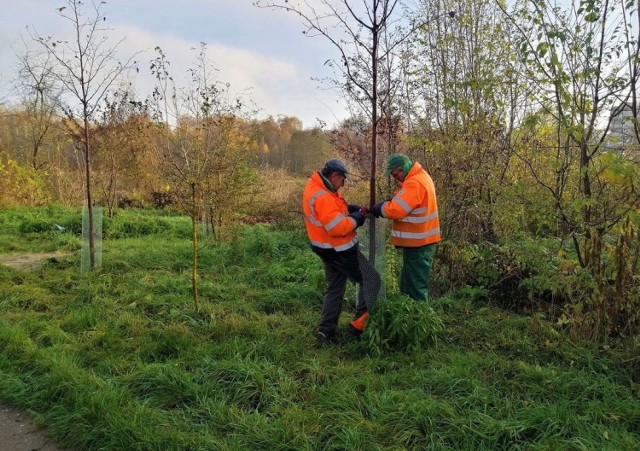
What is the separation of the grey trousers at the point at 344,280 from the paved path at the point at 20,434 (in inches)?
99.6

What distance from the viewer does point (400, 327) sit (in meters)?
4.28

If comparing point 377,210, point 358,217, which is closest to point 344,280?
point 358,217

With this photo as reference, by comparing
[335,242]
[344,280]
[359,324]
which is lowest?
[359,324]

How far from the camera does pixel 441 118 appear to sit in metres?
7.99

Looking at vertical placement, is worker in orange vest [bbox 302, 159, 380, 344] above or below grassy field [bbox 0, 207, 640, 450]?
above

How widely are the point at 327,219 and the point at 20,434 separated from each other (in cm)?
294

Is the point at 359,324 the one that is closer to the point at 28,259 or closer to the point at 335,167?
the point at 335,167

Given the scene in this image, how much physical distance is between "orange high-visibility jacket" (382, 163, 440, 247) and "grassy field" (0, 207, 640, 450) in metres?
0.65

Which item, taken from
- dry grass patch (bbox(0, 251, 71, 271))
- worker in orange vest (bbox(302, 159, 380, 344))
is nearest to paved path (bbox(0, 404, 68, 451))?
worker in orange vest (bbox(302, 159, 380, 344))

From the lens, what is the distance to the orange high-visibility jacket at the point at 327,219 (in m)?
4.28

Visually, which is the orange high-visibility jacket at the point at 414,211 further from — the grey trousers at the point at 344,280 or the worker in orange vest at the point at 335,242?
the grey trousers at the point at 344,280

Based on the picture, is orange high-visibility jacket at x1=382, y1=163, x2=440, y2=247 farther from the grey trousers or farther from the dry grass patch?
the dry grass patch

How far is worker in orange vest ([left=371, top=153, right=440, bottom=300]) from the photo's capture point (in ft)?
14.4

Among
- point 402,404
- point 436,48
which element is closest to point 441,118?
point 436,48
